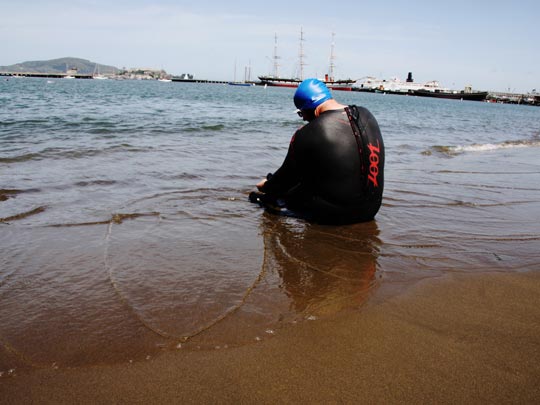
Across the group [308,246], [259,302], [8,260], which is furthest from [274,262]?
[8,260]

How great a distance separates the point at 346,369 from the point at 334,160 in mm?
2180

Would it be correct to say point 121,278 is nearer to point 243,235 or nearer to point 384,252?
point 243,235

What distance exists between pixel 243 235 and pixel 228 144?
7207 millimetres

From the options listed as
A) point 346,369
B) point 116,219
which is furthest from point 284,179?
point 346,369

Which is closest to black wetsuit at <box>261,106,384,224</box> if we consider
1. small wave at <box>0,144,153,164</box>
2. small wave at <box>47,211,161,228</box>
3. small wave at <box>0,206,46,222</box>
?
small wave at <box>47,211,161,228</box>

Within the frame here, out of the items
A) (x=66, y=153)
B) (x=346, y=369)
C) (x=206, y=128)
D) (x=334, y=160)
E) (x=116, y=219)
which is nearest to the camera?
(x=346, y=369)

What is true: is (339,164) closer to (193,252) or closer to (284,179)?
(284,179)

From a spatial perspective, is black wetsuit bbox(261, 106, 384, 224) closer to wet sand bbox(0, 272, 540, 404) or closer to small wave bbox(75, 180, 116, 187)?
wet sand bbox(0, 272, 540, 404)

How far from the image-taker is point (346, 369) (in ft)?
6.42

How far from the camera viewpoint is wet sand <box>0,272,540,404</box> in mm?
1782

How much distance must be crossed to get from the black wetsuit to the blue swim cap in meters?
0.20

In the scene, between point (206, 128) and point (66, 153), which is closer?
point (66, 153)

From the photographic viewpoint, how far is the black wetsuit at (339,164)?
377 cm

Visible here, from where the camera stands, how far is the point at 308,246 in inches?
144
